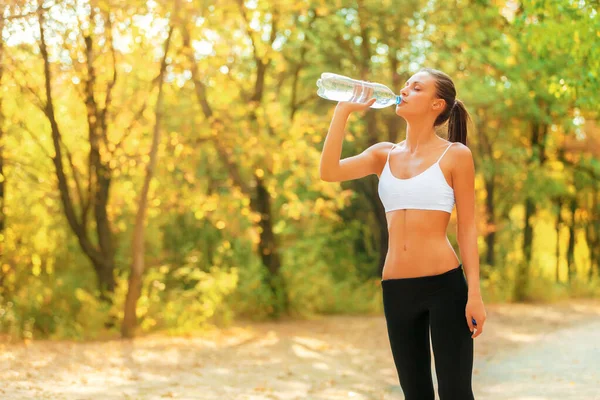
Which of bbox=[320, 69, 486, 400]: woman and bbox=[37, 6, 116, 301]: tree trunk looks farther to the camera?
bbox=[37, 6, 116, 301]: tree trunk

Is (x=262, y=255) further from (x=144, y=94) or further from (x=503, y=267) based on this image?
(x=503, y=267)

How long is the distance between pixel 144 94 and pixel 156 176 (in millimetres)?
1162

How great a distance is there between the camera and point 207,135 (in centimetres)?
1159

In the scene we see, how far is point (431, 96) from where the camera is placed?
3479 mm

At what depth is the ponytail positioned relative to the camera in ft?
11.6

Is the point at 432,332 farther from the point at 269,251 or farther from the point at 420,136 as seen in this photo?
the point at 269,251

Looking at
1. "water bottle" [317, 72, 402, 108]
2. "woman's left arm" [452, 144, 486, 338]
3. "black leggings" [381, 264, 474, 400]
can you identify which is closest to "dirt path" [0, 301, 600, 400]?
"water bottle" [317, 72, 402, 108]

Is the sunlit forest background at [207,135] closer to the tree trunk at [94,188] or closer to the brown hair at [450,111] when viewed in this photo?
the tree trunk at [94,188]

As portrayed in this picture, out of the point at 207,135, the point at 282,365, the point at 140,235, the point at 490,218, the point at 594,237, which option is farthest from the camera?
the point at 594,237

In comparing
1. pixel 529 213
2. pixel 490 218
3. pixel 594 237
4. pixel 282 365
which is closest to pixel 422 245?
pixel 282 365

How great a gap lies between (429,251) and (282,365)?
21.1 ft

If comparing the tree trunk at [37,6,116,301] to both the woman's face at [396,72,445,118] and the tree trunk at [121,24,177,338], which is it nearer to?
the tree trunk at [121,24,177,338]

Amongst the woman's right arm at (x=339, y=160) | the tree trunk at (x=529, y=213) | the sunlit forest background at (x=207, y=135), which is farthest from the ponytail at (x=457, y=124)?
the tree trunk at (x=529, y=213)

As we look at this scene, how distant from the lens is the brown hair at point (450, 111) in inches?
137
